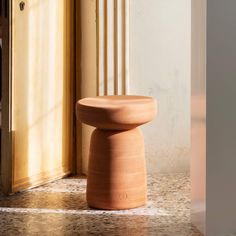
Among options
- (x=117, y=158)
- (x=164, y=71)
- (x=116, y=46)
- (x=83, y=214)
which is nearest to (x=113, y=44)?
(x=116, y=46)

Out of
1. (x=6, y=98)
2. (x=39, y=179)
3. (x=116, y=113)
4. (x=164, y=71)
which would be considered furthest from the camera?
(x=164, y=71)

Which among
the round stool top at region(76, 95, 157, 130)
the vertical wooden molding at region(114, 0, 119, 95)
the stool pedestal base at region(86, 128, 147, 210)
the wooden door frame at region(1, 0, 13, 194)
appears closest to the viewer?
the round stool top at region(76, 95, 157, 130)

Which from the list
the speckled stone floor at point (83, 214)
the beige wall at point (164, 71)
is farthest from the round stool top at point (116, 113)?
the beige wall at point (164, 71)

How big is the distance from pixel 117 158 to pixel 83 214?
13.1 inches

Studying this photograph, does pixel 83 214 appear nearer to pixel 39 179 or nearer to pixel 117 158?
pixel 117 158

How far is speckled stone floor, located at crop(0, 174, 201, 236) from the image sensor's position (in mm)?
3430

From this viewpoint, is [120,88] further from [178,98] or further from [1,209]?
[1,209]

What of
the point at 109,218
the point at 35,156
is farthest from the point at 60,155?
the point at 109,218

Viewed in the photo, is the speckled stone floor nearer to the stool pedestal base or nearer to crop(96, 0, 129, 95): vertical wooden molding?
the stool pedestal base

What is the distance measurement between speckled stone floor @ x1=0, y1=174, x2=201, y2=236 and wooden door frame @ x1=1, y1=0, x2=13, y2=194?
133 millimetres

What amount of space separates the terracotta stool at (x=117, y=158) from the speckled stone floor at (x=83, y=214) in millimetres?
70

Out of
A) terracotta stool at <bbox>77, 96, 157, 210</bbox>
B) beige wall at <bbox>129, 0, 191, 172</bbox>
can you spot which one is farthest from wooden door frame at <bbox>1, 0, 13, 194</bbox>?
beige wall at <bbox>129, 0, 191, 172</bbox>

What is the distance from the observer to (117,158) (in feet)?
12.4

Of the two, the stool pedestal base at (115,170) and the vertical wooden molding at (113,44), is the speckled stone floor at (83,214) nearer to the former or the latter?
the stool pedestal base at (115,170)
